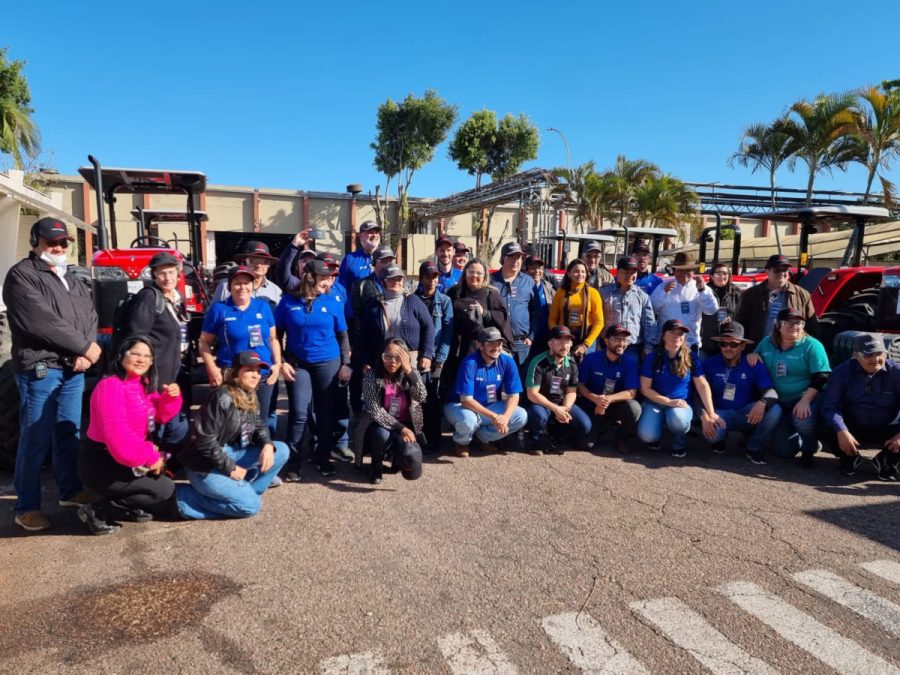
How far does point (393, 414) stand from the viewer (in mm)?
4957

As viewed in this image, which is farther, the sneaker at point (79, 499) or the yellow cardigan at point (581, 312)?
the yellow cardigan at point (581, 312)

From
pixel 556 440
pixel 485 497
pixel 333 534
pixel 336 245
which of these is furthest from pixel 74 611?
pixel 336 245

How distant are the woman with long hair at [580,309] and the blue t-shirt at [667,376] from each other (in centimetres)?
57

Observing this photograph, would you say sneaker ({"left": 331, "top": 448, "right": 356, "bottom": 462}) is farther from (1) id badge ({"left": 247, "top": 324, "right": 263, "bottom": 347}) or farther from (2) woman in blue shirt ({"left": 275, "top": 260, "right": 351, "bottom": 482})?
(1) id badge ({"left": 247, "top": 324, "right": 263, "bottom": 347})

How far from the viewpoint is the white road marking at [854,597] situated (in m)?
2.97

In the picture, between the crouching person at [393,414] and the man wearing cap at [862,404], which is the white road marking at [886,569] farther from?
the crouching person at [393,414]

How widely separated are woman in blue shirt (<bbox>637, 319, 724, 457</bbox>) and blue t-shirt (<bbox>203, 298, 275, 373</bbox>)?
11.4ft

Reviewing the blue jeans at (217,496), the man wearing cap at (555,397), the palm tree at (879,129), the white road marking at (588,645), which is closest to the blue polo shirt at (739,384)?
the man wearing cap at (555,397)

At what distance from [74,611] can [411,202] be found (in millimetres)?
30959

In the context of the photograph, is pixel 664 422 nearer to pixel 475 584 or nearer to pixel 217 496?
pixel 475 584

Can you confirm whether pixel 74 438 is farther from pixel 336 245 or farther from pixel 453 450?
pixel 336 245

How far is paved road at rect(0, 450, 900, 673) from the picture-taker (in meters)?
2.66

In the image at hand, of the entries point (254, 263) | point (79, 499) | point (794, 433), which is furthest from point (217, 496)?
point (794, 433)

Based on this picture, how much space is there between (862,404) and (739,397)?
3.18ft
